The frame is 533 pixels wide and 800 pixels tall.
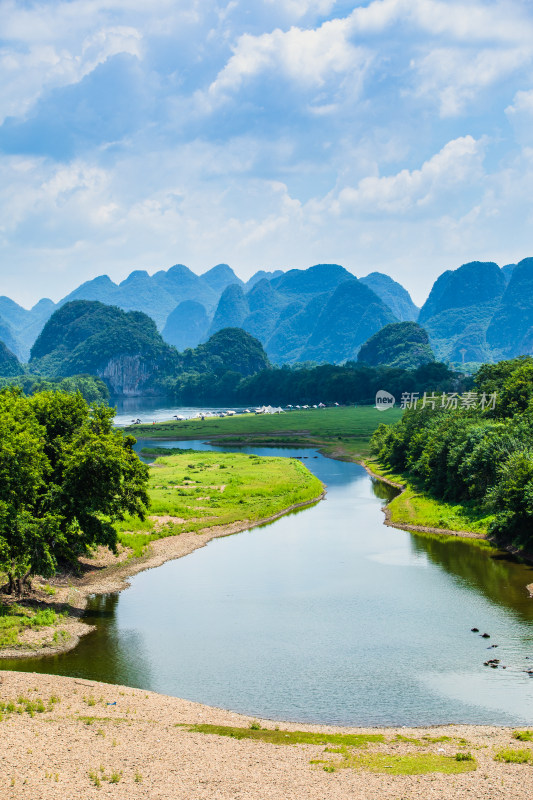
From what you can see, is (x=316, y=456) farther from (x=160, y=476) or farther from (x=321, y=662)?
(x=321, y=662)

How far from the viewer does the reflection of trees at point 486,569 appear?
1455 inches

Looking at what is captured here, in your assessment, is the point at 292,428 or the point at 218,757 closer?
the point at 218,757

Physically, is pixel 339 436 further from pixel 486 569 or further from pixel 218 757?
pixel 218 757

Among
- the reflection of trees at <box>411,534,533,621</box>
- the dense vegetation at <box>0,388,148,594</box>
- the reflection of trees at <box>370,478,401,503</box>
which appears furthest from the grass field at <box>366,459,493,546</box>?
the dense vegetation at <box>0,388,148,594</box>

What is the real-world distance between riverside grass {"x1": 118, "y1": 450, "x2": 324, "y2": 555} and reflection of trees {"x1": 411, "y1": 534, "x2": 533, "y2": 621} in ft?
52.3

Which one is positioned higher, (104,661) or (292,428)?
(292,428)

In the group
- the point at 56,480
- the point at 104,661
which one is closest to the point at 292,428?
the point at 56,480

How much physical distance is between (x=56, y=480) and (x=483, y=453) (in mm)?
32940

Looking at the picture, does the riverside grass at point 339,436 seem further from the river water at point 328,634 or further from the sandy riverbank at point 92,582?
the sandy riverbank at point 92,582

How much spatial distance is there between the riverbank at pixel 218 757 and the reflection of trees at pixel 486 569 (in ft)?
48.1

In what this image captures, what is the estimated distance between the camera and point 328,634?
3250cm

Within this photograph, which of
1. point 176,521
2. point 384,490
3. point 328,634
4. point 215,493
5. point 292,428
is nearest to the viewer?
point 328,634

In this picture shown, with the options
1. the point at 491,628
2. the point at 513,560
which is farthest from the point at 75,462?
the point at 513,560

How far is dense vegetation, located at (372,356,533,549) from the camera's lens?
47.1 m
